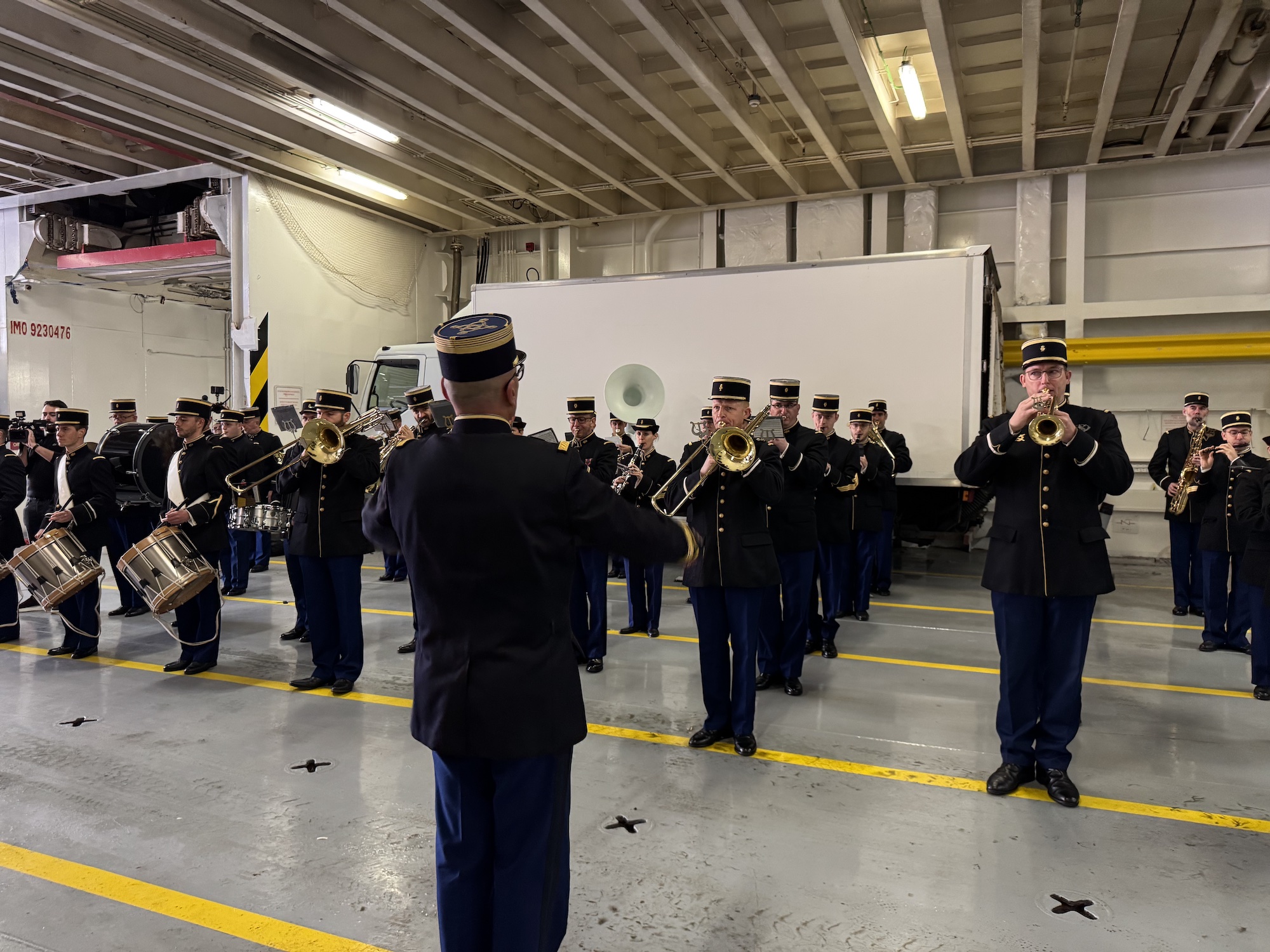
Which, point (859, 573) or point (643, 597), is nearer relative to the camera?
point (643, 597)

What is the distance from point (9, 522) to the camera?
6.66 meters

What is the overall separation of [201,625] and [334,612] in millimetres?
1272

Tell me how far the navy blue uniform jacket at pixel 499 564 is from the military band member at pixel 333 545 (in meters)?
3.51

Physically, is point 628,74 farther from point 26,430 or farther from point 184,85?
point 26,430

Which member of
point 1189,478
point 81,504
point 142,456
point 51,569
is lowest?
point 51,569

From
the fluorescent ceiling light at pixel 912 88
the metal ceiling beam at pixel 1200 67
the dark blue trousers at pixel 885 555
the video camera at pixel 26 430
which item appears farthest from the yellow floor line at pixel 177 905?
A: the metal ceiling beam at pixel 1200 67

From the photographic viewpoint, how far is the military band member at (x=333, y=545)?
5355 millimetres

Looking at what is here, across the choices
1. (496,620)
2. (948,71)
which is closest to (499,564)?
(496,620)

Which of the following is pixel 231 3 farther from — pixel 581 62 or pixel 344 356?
pixel 344 356

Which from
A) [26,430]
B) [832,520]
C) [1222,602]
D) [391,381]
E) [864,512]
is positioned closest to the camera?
[1222,602]

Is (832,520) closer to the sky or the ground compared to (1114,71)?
closer to the ground

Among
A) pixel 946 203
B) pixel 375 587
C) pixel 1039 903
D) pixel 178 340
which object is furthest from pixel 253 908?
pixel 178 340

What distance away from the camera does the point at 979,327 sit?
7.67 m

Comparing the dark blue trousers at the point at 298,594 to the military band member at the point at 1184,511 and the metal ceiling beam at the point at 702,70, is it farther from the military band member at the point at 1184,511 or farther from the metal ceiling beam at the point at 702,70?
the military band member at the point at 1184,511
